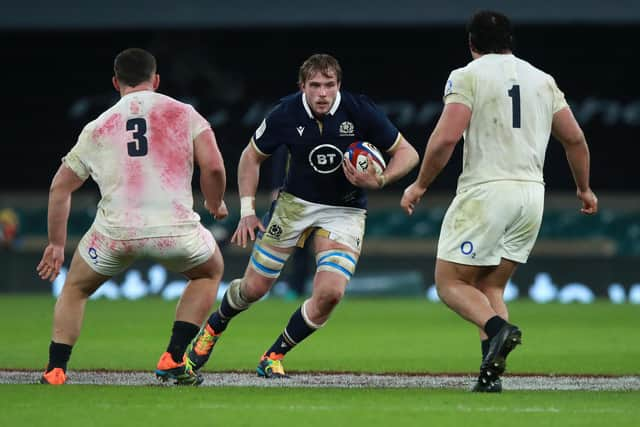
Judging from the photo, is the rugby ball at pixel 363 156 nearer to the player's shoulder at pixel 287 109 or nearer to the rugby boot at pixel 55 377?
the player's shoulder at pixel 287 109

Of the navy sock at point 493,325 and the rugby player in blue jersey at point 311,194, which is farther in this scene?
the rugby player in blue jersey at point 311,194

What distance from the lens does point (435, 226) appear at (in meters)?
26.4

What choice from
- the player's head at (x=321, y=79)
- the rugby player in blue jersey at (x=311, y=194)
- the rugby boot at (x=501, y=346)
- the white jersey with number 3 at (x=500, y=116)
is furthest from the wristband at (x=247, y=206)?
the rugby boot at (x=501, y=346)

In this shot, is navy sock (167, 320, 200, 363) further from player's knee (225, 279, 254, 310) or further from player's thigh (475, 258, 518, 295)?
player's thigh (475, 258, 518, 295)

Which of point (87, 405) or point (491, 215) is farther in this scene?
point (491, 215)

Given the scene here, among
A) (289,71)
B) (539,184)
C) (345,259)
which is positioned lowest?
(345,259)

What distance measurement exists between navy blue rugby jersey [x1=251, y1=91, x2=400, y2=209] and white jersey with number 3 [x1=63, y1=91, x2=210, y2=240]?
42.9 inches

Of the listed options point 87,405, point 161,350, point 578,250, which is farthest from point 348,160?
point 578,250

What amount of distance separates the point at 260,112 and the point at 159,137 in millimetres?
21070

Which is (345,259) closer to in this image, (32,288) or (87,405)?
(87,405)

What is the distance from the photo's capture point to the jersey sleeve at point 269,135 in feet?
29.8

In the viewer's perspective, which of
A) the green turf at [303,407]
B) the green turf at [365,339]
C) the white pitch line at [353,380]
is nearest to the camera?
the green turf at [303,407]

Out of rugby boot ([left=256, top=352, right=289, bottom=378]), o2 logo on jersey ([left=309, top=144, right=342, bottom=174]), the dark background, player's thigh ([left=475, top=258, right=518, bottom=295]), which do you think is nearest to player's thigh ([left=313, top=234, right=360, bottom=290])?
o2 logo on jersey ([left=309, top=144, right=342, bottom=174])

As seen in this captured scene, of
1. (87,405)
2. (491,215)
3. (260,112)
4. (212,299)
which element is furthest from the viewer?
(260,112)
